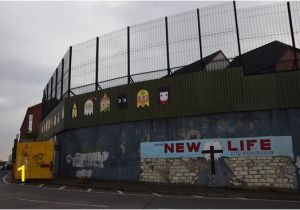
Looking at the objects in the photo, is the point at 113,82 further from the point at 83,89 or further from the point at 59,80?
the point at 59,80

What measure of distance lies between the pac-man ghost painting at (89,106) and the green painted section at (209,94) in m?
0.49

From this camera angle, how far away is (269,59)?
19.4 m

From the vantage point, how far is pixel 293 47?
1795cm

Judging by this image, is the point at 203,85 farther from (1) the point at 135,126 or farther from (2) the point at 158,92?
(1) the point at 135,126

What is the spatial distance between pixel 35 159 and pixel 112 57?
8.55 meters

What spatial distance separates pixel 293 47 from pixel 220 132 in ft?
20.4

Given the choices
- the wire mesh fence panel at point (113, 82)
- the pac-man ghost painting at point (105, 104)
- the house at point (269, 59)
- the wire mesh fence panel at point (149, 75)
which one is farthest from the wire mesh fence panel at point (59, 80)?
the house at point (269, 59)

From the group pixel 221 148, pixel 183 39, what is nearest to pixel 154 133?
pixel 221 148

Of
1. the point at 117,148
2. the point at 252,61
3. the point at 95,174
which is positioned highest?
the point at 252,61

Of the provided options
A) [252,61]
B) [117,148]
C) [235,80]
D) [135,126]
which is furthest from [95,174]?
[252,61]

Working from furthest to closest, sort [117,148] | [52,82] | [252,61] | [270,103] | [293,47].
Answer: [52,82], [117,148], [252,61], [293,47], [270,103]

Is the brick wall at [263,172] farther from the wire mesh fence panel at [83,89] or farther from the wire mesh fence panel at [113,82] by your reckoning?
the wire mesh fence panel at [83,89]

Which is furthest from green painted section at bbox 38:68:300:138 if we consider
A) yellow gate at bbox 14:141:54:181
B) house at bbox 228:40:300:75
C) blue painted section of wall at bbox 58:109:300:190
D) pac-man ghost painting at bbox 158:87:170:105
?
yellow gate at bbox 14:141:54:181

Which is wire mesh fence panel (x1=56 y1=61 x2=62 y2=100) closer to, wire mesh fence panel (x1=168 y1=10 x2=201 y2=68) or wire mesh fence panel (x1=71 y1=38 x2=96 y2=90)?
wire mesh fence panel (x1=71 y1=38 x2=96 y2=90)
